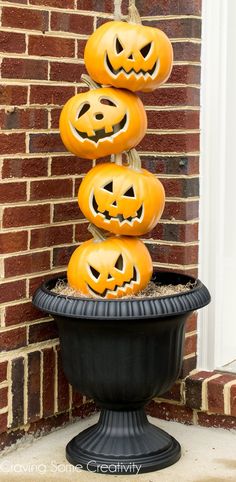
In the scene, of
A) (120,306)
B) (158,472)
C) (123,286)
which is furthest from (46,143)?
(158,472)

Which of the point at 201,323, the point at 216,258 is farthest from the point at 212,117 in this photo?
the point at 201,323

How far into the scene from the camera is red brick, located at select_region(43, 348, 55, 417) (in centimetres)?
349

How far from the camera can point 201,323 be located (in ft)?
12.3

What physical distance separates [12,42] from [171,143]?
77 cm

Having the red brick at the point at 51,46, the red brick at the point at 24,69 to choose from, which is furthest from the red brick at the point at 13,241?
the red brick at the point at 51,46

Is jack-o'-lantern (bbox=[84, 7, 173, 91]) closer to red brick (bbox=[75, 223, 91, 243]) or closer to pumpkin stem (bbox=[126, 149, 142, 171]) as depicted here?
pumpkin stem (bbox=[126, 149, 142, 171])

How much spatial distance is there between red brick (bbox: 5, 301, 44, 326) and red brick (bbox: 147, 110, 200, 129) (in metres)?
0.89

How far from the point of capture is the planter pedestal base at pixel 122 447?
Answer: 3.18 meters

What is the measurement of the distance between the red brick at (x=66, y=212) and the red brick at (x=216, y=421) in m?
0.94

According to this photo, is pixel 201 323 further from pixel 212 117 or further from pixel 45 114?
pixel 45 114

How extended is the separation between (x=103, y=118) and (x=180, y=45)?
2.20 ft

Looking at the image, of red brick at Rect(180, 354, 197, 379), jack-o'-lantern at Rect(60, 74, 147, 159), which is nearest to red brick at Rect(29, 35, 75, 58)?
jack-o'-lantern at Rect(60, 74, 147, 159)

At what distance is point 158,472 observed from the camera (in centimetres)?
319

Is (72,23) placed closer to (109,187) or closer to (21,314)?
(109,187)
